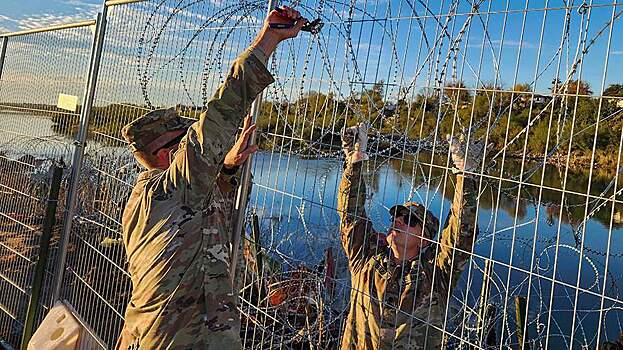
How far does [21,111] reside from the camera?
5.55 meters

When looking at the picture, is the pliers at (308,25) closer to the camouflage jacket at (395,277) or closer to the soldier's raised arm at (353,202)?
the soldier's raised arm at (353,202)

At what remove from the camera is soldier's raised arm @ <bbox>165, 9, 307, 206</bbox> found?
2.18 m

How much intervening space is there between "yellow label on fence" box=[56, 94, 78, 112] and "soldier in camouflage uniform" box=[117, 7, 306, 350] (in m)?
2.34

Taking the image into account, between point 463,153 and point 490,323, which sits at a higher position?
point 463,153

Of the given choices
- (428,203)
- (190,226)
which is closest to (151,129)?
(190,226)

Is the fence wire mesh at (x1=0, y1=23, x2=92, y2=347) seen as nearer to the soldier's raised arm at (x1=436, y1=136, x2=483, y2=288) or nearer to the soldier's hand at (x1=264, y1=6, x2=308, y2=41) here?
the soldier's hand at (x1=264, y1=6, x2=308, y2=41)

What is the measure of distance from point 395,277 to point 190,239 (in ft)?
3.25

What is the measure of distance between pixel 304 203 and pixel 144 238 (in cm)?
85

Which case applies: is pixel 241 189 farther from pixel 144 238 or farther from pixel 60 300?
pixel 60 300

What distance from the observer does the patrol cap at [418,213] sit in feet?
8.86

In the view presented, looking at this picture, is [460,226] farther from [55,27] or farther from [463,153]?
[55,27]

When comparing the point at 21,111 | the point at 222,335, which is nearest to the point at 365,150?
the point at 222,335

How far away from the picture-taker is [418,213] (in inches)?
108

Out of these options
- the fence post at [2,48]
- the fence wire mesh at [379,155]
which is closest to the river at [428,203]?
the fence wire mesh at [379,155]
